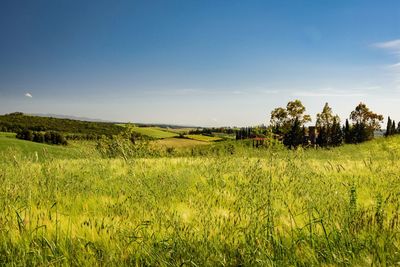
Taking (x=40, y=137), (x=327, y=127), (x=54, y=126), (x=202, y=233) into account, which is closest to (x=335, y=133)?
(x=327, y=127)

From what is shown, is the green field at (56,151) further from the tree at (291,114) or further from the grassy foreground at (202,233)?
the tree at (291,114)

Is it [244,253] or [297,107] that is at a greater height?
[297,107]

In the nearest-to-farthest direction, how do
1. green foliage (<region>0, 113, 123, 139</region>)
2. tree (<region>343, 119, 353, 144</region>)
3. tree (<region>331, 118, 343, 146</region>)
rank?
tree (<region>331, 118, 343, 146</region>) < tree (<region>343, 119, 353, 144</region>) < green foliage (<region>0, 113, 123, 139</region>)

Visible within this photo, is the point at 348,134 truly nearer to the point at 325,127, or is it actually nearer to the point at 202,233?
the point at 325,127

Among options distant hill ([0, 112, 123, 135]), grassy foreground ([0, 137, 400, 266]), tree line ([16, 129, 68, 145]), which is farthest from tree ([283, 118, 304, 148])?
distant hill ([0, 112, 123, 135])

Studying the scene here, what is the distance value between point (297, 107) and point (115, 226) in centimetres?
7164

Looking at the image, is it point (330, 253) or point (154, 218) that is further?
point (154, 218)

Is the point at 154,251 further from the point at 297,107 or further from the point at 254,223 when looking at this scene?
the point at 297,107

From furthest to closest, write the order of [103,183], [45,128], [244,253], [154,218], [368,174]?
[45,128], [368,174], [103,183], [154,218], [244,253]

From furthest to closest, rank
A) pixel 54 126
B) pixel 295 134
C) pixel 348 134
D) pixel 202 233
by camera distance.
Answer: pixel 54 126
pixel 348 134
pixel 295 134
pixel 202 233

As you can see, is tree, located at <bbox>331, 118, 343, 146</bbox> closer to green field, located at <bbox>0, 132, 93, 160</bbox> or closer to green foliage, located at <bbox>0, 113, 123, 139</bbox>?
green field, located at <bbox>0, 132, 93, 160</bbox>

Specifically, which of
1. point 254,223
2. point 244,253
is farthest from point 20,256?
point 254,223

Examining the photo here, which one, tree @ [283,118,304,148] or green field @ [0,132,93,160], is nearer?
green field @ [0,132,93,160]

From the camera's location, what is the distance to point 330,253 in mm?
2438
